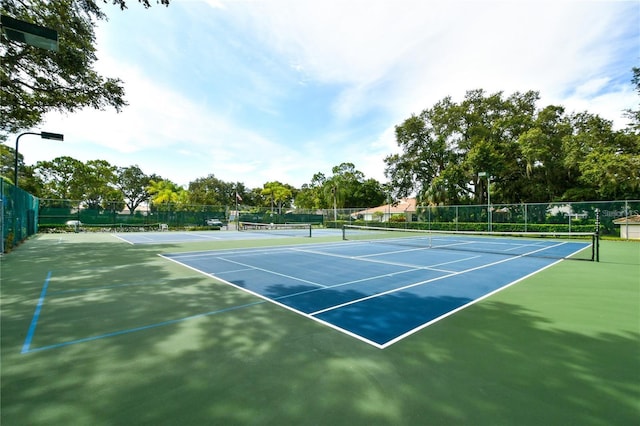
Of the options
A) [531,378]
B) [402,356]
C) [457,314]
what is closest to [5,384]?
[402,356]

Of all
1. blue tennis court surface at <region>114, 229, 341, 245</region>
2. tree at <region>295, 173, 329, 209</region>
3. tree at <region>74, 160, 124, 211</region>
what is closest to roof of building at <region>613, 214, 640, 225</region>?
blue tennis court surface at <region>114, 229, 341, 245</region>

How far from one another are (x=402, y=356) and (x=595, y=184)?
1444 inches

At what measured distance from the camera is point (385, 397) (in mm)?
2678

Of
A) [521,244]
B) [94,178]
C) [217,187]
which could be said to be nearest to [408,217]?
[521,244]

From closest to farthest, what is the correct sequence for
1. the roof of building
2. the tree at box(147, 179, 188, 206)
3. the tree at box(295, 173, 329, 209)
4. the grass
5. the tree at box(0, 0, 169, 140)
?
1. the grass
2. the tree at box(0, 0, 169, 140)
3. the roof of building
4. the tree at box(147, 179, 188, 206)
5. the tree at box(295, 173, 329, 209)

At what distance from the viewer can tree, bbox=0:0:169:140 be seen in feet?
36.3

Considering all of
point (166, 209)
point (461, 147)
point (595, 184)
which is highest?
point (461, 147)

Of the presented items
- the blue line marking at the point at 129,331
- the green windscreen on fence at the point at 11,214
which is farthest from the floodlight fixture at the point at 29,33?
the green windscreen on fence at the point at 11,214

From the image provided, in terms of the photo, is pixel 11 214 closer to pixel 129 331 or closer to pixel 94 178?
pixel 129 331

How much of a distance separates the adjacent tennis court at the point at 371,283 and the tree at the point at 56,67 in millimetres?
9757

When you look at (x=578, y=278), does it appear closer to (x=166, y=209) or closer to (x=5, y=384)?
(x=5, y=384)

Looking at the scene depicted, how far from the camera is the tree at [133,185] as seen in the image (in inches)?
2503

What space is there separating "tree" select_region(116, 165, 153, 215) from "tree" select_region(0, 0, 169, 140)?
182ft

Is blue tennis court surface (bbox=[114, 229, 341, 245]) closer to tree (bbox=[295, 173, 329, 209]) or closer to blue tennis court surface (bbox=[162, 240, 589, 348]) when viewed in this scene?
blue tennis court surface (bbox=[162, 240, 589, 348])
